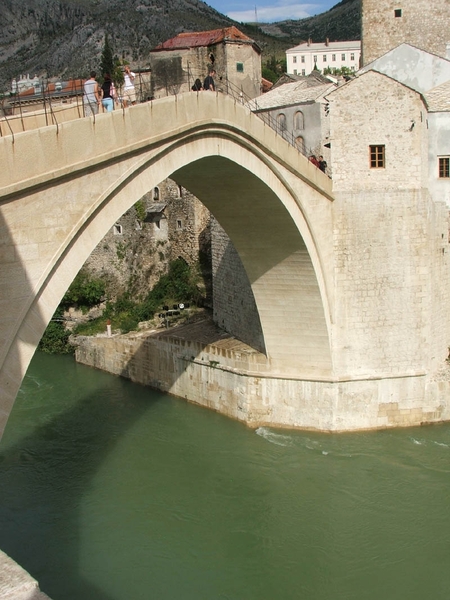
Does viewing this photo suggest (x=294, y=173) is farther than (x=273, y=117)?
No

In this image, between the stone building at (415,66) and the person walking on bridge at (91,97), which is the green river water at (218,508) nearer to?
the person walking on bridge at (91,97)

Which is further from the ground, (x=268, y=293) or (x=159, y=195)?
(x=159, y=195)

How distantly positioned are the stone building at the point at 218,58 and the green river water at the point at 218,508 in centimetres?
1321

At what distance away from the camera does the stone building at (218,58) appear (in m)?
23.7

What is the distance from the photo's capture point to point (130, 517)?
10266 mm

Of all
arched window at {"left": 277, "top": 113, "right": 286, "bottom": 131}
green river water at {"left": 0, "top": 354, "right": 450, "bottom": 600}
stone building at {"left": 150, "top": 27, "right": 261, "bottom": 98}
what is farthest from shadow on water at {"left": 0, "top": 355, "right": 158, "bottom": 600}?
stone building at {"left": 150, "top": 27, "right": 261, "bottom": 98}

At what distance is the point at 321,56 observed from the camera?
2194 inches

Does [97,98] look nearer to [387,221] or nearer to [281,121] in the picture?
[387,221]

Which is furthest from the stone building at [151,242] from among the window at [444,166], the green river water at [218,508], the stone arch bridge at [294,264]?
the window at [444,166]

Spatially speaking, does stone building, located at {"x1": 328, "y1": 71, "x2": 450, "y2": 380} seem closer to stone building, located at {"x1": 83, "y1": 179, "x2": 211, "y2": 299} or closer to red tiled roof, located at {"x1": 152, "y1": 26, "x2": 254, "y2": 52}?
stone building, located at {"x1": 83, "y1": 179, "x2": 211, "y2": 299}

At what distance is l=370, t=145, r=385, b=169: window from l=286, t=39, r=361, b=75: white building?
1734 inches

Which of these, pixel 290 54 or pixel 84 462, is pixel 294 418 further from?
pixel 290 54

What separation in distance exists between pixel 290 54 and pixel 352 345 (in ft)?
151

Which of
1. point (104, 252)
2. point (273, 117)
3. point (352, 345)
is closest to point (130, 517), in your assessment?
point (352, 345)
